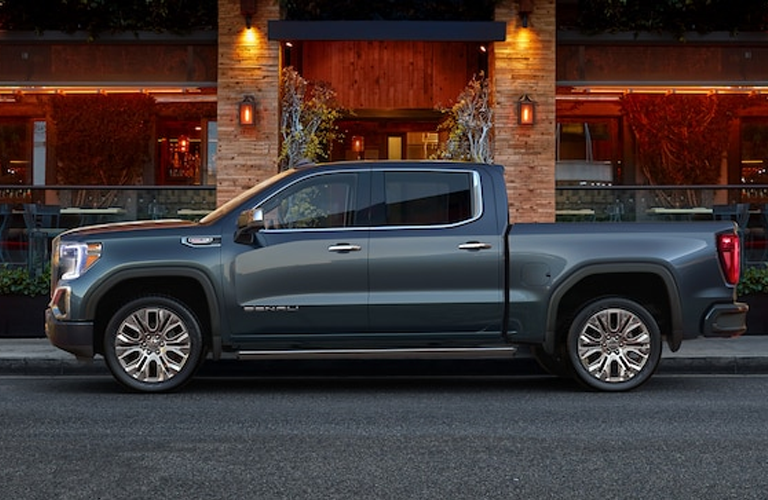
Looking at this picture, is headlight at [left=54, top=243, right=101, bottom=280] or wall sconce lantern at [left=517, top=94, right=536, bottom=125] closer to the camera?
headlight at [left=54, top=243, right=101, bottom=280]

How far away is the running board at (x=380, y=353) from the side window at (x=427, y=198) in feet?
3.66

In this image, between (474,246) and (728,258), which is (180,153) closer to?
(474,246)

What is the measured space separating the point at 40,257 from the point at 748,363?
9048mm

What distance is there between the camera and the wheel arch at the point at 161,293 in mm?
9547

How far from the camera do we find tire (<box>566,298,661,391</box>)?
9.74 metres

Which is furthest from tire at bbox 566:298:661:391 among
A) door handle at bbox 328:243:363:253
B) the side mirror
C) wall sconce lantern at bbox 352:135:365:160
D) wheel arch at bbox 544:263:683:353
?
wall sconce lantern at bbox 352:135:365:160

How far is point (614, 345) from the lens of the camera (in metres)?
9.80

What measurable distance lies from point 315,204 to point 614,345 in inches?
114

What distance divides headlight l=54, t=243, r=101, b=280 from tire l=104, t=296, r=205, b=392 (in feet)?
1.61

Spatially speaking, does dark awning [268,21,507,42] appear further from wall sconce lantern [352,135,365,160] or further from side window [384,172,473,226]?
side window [384,172,473,226]

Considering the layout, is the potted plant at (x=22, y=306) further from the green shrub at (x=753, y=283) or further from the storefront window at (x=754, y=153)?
the storefront window at (x=754, y=153)

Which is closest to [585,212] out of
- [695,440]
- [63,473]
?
[695,440]

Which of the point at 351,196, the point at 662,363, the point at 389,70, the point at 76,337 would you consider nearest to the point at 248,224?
the point at 351,196

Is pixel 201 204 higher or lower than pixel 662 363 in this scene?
higher
